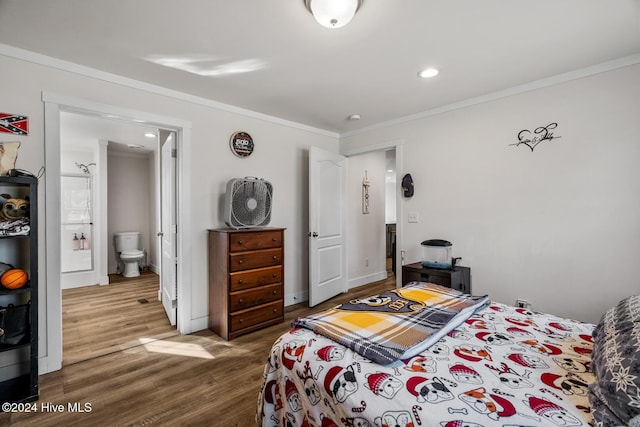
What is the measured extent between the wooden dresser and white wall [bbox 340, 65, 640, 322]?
179 centimetres

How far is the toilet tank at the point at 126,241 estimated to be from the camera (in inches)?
207

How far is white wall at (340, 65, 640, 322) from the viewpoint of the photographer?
2.18m

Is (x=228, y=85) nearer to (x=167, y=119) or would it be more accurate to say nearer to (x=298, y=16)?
(x=167, y=119)

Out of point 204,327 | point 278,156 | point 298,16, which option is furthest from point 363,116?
point 204,327

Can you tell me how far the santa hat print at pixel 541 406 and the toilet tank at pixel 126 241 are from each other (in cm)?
612

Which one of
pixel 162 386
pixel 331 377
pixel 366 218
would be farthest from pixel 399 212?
pixel 162 386

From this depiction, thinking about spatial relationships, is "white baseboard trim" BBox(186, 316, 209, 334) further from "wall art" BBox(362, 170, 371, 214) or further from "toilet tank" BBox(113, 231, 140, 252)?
"toilet tank" BBox(113, 231, 140, 252)

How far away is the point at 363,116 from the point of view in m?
3.45

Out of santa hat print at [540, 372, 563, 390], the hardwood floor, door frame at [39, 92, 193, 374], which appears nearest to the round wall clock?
door frame at [39, 92, 193, 374]

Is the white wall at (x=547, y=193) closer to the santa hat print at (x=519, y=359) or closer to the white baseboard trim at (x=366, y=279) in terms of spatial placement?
the white baseboard trim at (x=366, y=279)

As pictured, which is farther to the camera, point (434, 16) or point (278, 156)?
point (278, 156)

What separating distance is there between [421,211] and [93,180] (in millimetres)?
5171

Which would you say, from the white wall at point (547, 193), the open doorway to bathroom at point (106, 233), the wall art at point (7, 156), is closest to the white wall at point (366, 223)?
the white wall at point (547, 193)

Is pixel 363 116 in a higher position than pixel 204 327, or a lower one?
higher
